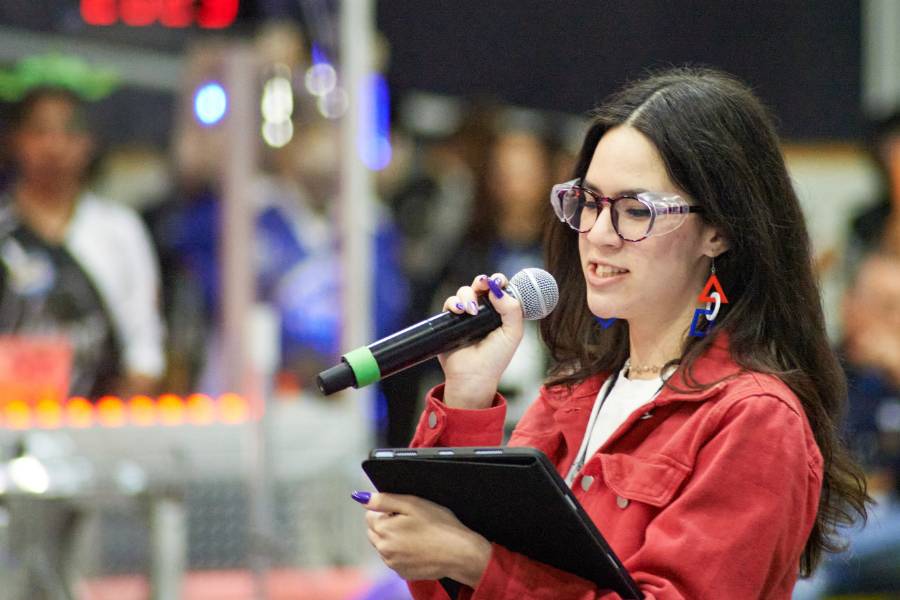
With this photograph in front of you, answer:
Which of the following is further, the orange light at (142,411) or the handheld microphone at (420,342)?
the orange light at (142,411)

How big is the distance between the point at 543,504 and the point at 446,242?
4.71m

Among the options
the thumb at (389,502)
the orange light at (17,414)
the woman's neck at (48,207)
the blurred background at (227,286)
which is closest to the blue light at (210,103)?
the blurred background at (227,286)

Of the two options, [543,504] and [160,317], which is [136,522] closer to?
[160,317]

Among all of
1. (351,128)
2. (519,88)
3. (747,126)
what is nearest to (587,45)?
(519,88)

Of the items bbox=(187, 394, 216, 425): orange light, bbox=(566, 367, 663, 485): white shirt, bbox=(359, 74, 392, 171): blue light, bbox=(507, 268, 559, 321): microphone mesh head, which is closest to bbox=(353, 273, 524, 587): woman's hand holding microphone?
bbox=(507, 268, 559, 321): microphone mesh head

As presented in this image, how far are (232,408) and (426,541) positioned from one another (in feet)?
11.9

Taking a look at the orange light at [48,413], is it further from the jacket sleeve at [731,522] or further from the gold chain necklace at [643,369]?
the jacket sleeve at [731,522]

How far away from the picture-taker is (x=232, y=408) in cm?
522

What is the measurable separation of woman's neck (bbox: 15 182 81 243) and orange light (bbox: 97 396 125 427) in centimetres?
61

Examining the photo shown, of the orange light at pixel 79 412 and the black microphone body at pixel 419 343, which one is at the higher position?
the black microphone body at pixel 419 343

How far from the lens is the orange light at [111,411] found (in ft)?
16.4

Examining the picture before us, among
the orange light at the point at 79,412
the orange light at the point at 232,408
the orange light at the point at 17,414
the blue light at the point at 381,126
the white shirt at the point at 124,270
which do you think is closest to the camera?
the orange light at the point at 17,414

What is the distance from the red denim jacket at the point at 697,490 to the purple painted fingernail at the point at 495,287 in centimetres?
16

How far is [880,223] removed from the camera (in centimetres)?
606
